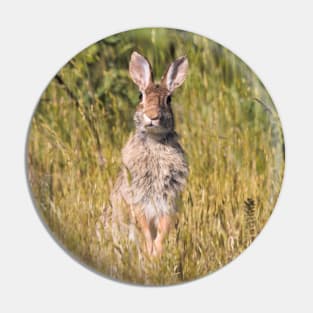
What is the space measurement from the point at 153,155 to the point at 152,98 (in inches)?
12.4

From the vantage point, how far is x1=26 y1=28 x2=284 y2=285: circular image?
3682 mm

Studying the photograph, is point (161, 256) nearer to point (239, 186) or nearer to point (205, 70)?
point (239, 186)

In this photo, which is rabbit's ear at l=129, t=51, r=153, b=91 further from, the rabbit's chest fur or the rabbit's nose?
the rabbit's chest fur

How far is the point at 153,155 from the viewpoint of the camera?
3746 mm

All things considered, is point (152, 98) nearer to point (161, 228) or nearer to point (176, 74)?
point (176, 74)

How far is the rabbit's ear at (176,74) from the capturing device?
12.2ft

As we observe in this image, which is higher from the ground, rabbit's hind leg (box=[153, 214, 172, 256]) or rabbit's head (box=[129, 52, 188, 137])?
rabbit's head (box=[129, 52, 188, 137])

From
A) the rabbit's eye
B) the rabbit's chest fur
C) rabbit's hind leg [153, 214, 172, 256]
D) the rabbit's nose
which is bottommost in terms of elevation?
rabbit's hind leg [153, 214, 172, 256]

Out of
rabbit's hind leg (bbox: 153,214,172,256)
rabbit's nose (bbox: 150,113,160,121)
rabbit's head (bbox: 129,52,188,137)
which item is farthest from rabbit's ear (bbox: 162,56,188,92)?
rabbit's hind leg (bbox: 153,214,172,256)

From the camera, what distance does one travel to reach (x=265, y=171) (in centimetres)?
386

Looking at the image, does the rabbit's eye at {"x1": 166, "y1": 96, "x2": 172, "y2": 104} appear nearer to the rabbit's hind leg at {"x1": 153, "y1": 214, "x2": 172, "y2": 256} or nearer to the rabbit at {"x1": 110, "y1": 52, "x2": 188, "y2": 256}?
the rabbit at {"x1": 110, "y1": 52, "x2": 188, "y2": 256}

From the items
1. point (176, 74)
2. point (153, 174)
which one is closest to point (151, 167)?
point (153, 174)

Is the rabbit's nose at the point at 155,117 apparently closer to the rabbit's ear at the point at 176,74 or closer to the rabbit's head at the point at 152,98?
the rabbit's head at the point at 152,98

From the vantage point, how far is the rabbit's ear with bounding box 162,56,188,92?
3715 millimetres
